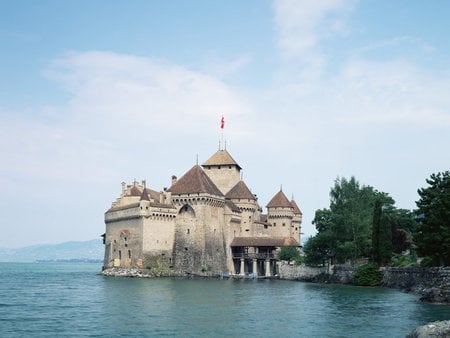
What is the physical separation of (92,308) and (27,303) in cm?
627

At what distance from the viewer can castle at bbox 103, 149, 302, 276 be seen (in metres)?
66.1

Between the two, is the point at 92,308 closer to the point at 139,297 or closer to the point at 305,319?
the point at 139,297

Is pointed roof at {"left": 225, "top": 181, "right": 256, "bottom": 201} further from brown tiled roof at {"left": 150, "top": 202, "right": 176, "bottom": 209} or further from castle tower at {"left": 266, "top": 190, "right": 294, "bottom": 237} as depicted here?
brown tiled roof at {"left": 150, "top": 202, "right": 176, "bottom": 209}

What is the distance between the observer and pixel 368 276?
50312mm

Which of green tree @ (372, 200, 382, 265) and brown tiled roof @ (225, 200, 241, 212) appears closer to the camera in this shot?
green tree @ (372, 200, 382, 265)

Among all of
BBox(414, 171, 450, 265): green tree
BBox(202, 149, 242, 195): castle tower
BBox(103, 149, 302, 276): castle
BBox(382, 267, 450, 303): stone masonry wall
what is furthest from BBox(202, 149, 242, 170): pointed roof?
BBox(414, 171, 450, 265): green tree

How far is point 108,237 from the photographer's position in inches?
Result: 2808

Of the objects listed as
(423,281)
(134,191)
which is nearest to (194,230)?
(134,191)

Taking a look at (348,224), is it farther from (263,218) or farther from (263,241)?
(263,218)

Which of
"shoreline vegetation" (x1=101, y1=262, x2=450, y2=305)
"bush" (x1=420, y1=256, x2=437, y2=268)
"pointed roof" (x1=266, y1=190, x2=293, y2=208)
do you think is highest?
"pointed roof" (x1=266, y1=190, x2=293, y2=208)

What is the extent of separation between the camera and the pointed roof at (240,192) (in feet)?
250

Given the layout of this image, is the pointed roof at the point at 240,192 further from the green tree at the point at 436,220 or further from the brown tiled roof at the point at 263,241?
the green tree at the point at 436,220

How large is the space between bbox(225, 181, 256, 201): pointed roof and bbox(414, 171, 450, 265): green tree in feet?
118

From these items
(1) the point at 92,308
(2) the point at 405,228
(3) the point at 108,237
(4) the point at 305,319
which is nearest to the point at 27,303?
(1) the point at 92,308
